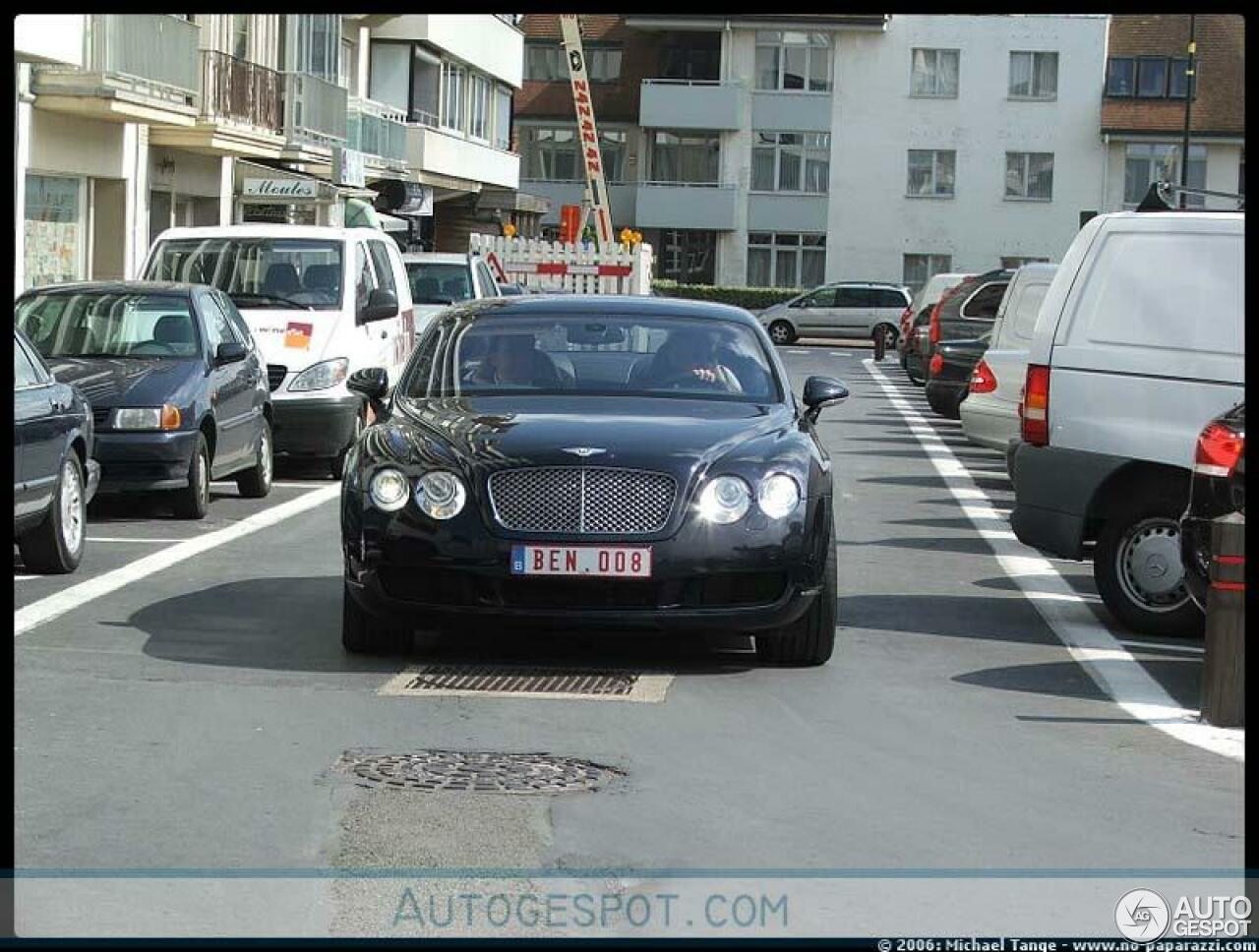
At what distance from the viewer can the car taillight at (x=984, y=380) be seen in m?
20.0

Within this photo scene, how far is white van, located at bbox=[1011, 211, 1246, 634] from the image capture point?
11492 mm

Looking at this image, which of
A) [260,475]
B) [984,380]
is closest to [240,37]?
[984,380]

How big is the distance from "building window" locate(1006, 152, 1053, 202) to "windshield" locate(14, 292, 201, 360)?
6114 cm

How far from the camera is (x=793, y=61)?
76938mm

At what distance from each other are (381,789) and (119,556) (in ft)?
22.0

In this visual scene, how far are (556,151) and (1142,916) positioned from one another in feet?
253

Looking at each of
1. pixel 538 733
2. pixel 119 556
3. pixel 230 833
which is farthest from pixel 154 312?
pixel 230 833

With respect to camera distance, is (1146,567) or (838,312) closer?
(1146,567)

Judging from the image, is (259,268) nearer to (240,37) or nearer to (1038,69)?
(240,37)

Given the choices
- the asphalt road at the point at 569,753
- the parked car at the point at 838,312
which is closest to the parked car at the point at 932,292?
the parked car at the point at 838,312

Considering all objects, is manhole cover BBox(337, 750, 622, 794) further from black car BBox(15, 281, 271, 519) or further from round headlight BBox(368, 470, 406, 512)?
black car BBox(15, 281, 271, 519)

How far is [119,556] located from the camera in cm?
1365

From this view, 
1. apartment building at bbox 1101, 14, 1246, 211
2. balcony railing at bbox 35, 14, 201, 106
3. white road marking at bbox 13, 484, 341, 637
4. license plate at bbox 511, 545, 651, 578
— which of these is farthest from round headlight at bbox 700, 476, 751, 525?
apartment building at bbox 1101, 14, 1246, 211

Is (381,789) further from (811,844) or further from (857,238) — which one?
(857,238)
